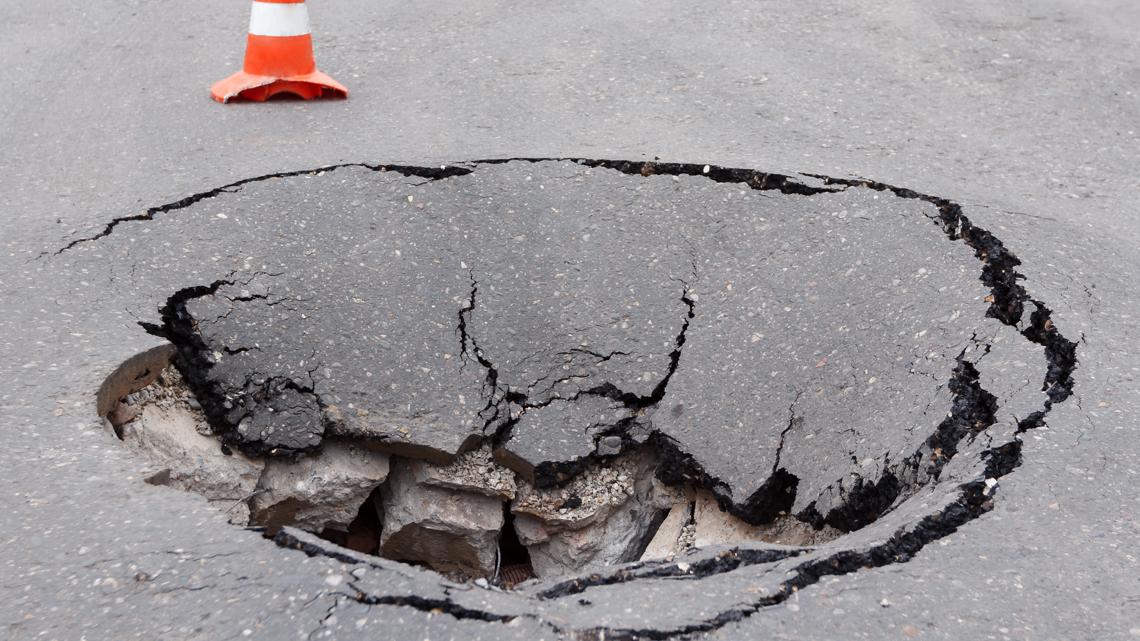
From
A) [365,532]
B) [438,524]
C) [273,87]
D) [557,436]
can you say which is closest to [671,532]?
[557,436]

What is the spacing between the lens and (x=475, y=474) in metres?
3.72

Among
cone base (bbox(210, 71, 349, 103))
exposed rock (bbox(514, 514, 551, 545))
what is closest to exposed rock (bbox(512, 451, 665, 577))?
exposed rock (bbox(514, 514, 551, 545))

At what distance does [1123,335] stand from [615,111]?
95.5 inches

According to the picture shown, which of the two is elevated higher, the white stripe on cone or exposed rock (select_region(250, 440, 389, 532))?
the white stripe on cone

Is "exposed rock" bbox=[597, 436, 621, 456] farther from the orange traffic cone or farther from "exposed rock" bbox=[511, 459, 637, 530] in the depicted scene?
the orange traffic cone

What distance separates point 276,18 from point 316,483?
2.39 m

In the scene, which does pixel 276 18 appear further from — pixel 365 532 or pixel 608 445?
pixel 608 445

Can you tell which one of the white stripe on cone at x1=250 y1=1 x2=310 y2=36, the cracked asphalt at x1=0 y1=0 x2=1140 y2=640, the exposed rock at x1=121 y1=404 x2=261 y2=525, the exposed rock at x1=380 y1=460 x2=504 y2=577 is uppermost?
the white stripe on cone at x1=250 y1=1 x2=310 y2=36

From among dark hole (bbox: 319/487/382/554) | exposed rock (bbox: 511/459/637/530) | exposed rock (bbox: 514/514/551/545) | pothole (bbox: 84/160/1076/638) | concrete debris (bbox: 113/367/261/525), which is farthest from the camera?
dark hole (bbox: 319/487/382/554)

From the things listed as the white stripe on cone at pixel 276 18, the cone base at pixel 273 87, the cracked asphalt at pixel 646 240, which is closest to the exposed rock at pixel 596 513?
the cracked asphalt at pixel 646 240

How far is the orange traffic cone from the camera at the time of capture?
187 inches

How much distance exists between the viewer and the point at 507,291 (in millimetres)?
3805

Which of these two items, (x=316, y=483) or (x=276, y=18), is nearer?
(x=316, y=483)

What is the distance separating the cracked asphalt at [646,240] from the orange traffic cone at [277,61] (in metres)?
0.15
